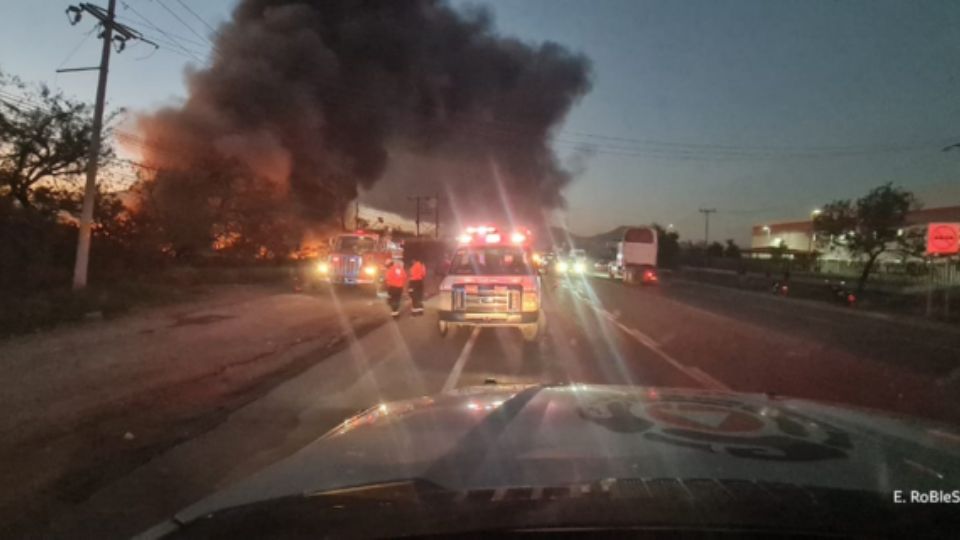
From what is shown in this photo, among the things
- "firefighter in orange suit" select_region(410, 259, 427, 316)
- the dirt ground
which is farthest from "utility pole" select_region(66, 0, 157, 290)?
"firefighter in orange suit" select_region(410, 259, 427, 316)

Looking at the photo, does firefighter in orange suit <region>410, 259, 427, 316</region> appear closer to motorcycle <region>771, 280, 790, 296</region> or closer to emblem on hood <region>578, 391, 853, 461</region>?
emblem on hood <region>578, 391, 853, 461</region>

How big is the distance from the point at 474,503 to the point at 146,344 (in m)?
12.2

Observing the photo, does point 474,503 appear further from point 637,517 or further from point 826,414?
point 826,414

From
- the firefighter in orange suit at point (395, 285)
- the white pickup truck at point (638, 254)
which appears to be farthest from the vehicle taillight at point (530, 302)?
the white pickup truck at point (638, 254)

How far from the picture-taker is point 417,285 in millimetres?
18656

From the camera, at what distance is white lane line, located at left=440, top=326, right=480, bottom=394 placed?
30.2 ft

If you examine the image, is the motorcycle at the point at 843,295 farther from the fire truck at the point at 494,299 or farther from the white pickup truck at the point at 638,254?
the fire truck at the point at 494,299

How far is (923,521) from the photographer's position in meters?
1.84

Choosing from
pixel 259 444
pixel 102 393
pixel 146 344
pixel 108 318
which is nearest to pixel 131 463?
pixel 259 444

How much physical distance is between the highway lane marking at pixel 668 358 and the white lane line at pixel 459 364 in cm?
298

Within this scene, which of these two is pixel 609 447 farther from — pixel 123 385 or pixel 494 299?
pixel 494 299

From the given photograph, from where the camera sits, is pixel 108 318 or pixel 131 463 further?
pixel 108 318

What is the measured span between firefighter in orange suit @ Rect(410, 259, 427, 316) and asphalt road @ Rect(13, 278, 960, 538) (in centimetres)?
37

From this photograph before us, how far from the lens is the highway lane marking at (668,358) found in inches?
379
